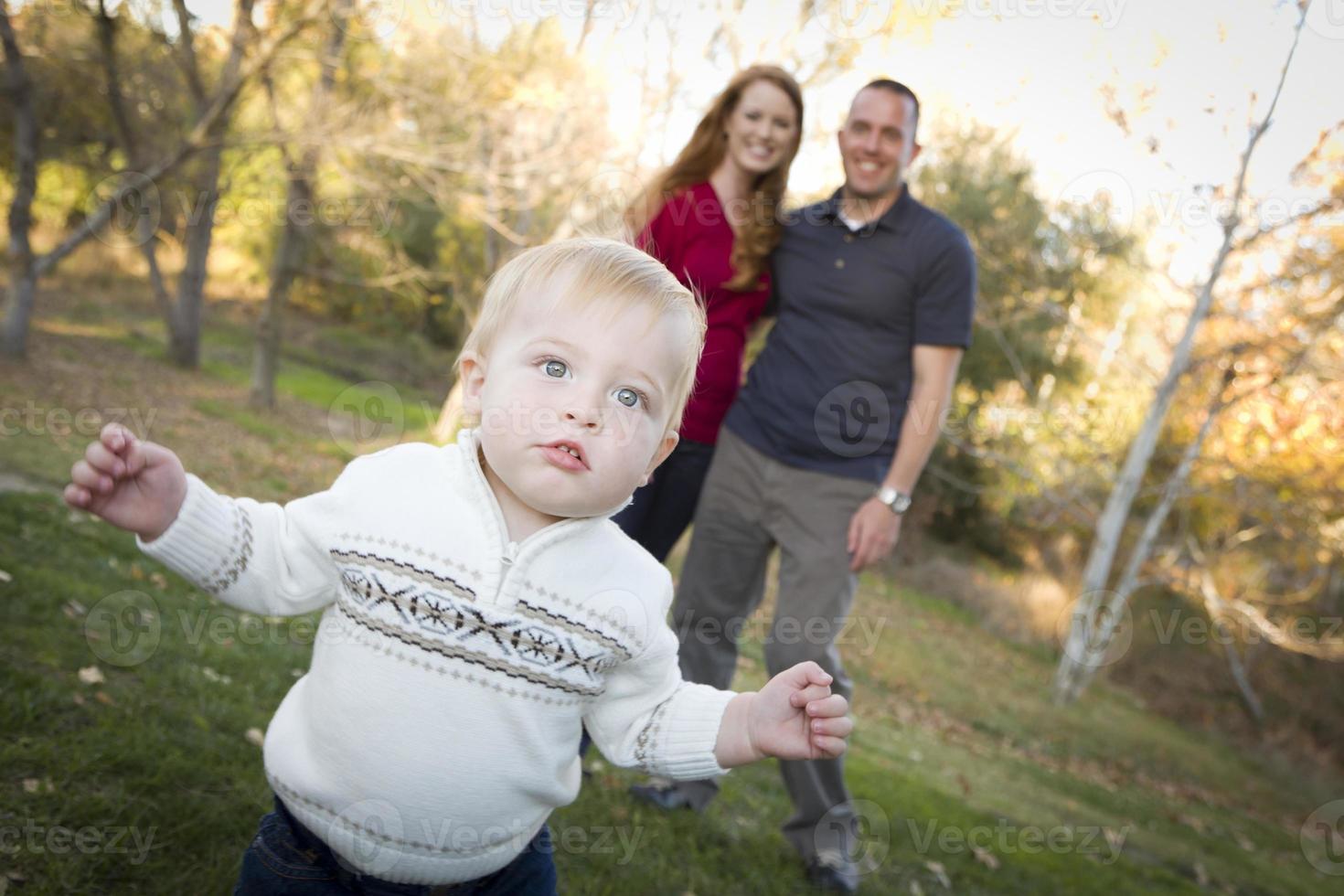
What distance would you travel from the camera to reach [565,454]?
162 centimetres

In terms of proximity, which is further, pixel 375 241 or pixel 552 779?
pixel 375 241

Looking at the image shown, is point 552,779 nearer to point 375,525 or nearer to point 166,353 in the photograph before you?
point 375,525

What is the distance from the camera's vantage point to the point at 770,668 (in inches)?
146

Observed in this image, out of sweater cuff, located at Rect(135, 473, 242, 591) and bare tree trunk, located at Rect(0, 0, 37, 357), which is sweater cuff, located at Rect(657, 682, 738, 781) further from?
bare tree trunk, located at Rect(0, 0, 37, 357)

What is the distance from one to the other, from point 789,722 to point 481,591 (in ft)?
1.82

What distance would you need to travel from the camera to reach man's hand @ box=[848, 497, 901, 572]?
3580 mm

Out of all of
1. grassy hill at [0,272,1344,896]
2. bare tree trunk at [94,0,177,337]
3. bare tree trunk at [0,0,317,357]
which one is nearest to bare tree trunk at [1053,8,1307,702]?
grassy hill at [0,272,1344,896]

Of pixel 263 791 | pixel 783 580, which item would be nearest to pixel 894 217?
pixel 783 580

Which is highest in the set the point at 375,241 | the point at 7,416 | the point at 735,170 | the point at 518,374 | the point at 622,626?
the point at 735,170

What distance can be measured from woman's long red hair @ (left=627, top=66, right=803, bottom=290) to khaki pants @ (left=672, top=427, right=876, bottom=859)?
670mm

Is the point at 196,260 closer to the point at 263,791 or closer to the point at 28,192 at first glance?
the point at 28,192

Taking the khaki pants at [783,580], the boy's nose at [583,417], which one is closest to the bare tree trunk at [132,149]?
the khaki pants at [783,580]

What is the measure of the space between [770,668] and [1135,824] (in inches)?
199

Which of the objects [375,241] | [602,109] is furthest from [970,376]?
[375,241]
